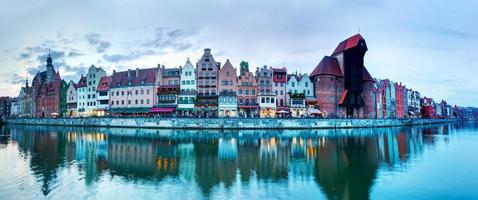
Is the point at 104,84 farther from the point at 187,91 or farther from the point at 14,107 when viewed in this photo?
the point at 14,107

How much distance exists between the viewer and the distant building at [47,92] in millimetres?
113875

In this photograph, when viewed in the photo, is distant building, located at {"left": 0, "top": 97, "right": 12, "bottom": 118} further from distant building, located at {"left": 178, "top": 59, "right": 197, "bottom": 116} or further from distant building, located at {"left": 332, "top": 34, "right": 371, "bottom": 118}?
distant building, located at {"left": 332, "top": 34, "right": 371, "bottom": 118}

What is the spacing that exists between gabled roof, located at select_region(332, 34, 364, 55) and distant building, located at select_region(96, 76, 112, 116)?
61.3 meters

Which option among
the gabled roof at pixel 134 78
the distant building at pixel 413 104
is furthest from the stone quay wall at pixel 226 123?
the distant building at pixel 413 104

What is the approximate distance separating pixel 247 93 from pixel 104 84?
1659 inches

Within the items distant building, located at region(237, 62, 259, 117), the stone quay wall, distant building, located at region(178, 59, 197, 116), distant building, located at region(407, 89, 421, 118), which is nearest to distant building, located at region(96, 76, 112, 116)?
the stone quay wall

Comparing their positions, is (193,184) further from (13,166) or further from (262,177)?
(13,166)

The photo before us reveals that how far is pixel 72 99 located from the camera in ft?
347

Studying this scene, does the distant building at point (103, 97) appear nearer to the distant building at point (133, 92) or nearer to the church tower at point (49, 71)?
the distant building at point (133, 92)

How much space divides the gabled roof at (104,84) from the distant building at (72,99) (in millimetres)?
13769

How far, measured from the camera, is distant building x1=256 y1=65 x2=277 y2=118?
255ft

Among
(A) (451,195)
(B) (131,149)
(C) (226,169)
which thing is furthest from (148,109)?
(A) (451,195)

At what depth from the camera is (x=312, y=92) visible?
83500 mm

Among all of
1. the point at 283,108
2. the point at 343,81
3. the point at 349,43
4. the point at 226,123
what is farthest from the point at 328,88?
the point at 226,123
